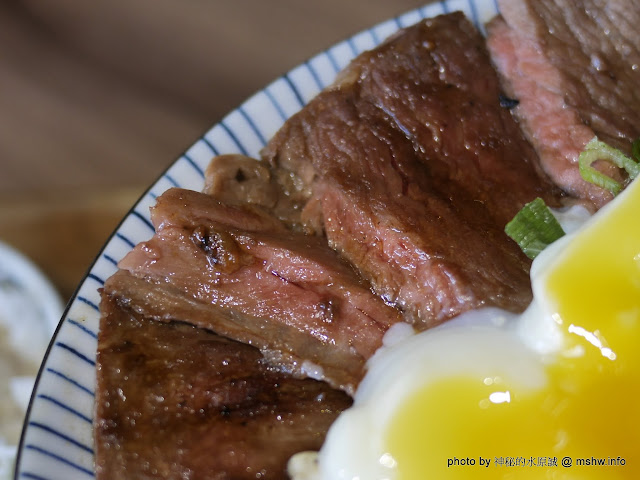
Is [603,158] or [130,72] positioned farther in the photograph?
[130,72]

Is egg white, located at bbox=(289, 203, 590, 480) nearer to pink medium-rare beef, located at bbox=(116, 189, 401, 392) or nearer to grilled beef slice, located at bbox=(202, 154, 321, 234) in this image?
pink medium-rare beef, located at bbox=(116, 189, 401, 392)

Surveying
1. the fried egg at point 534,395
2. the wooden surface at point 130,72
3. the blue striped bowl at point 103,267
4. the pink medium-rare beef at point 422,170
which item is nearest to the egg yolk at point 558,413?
the fried egg at point 534,395

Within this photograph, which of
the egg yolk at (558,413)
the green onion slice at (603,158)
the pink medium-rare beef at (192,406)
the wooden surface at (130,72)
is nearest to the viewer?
the egg yolk at (558,413)

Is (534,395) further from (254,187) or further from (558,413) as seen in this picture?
(254,187)

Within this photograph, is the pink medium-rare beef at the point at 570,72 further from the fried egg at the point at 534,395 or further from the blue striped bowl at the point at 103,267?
the fried egg at the point at 534,395

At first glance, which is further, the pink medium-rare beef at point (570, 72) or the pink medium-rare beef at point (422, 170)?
the pink medium-rare beef at point (570, 72)

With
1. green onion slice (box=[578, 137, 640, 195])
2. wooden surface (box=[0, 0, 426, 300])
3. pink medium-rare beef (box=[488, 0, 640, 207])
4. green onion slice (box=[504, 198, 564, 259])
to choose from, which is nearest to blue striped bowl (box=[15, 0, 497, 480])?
pink medium-rare beef (box=[488, 0, 640, 207])

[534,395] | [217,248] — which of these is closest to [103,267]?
[217,248]

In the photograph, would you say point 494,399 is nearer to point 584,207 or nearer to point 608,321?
point 608,321
